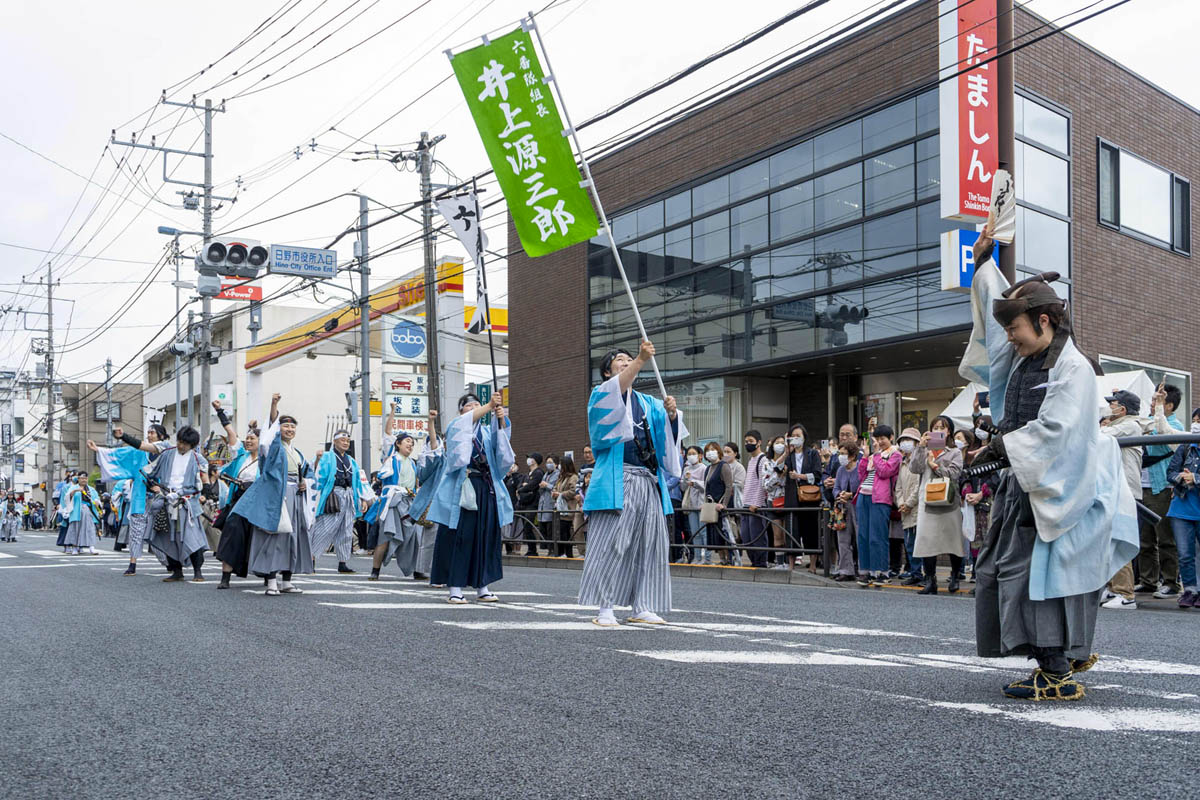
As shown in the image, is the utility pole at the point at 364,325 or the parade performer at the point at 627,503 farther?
the utility pole at the point at 364,325

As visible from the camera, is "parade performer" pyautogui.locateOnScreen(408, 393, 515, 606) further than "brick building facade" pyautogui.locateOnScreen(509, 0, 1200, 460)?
No

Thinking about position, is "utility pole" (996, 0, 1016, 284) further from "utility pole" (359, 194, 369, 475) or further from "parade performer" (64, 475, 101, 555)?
"parade performer" (64, 475, 101, 555)

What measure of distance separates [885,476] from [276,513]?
6579mm

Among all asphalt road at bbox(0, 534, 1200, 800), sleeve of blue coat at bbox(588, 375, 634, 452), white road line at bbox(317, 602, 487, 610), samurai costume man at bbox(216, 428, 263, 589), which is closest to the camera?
asphalt road at bbox(0, 534, 1200, 800)

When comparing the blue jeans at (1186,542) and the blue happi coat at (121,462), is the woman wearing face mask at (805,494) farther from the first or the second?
the blue happi coat at (121,462)

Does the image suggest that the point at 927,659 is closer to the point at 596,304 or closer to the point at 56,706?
the point at 56,706

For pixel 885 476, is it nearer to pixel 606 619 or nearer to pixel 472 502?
pixel 472 502

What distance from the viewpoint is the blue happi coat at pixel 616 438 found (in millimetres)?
7754

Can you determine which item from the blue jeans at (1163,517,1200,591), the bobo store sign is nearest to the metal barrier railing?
the blue jeans at (1163,517,1200,591)

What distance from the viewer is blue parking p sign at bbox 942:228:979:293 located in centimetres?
1469

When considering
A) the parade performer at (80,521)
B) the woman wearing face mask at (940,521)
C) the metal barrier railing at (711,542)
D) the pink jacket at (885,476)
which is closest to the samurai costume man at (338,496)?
the metal barrier railing at (711,542)

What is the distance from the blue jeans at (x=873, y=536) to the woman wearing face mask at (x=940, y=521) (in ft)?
2.73

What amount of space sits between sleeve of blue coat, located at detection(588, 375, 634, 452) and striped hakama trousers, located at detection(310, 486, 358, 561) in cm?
855

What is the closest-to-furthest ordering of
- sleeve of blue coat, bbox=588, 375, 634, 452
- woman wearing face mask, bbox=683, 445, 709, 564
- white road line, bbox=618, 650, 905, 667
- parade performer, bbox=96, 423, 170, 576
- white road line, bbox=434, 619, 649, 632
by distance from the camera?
white road line, bbox=618, 650, 905, 667 < white road line, bbox=434, 619, 649, 632 < sleeve of blue coat, bbox=588, 375, 634, 452 < parade performer, bbox=96, 423, 170, 576 < woman wearing face mask, bbox=683, 445, 709, 564
